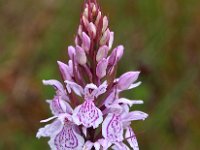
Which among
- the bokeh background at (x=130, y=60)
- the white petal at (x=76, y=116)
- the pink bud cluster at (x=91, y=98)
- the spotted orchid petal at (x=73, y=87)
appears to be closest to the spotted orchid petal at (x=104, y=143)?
the pink bud cluster at (x=91, y=98)

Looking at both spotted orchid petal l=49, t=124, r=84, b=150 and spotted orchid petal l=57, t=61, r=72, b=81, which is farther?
spotted orchid petal l=57, t=61, r=72, b=81

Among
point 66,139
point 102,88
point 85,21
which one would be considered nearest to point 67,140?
point 66,139

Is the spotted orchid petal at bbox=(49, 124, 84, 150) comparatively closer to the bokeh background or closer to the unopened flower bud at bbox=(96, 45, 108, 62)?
the unopened flower bud at bbox=(96, 45, 108, 62)

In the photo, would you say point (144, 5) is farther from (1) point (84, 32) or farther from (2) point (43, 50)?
A: (1) point (84, 32)

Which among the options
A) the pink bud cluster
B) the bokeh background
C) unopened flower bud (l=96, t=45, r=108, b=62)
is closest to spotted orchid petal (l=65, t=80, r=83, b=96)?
the pink bud cluster

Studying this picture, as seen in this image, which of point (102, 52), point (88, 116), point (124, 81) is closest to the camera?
point (88, 116)

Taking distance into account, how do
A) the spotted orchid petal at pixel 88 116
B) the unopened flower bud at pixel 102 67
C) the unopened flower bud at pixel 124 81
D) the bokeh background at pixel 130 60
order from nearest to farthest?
the spotted orchid petal at pixel 88 116, the unopened flower bud at pixel 102 67, the unopened flower bud at pixel 124 81, the bokeh background at pixel 130 60

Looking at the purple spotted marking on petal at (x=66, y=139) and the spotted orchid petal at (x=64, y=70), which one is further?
the spotted orchid petal at (x=64, y=70)

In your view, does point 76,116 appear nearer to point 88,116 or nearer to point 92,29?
point 88,116

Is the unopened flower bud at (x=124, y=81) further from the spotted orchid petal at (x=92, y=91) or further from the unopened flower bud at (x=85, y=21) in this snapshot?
the unopened flower bud at (x=85, y=21)
